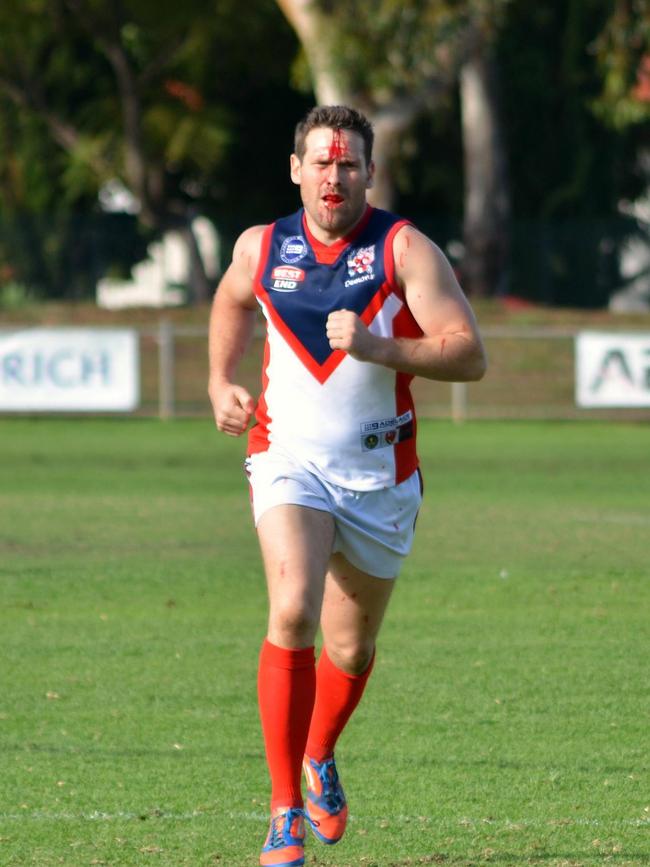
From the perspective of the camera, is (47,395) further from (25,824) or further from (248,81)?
(25,824)

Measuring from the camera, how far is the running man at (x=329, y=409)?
5.52m

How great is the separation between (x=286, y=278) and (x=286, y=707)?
138 centimetres

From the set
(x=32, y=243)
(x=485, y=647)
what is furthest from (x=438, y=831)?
(x=32, y=243)

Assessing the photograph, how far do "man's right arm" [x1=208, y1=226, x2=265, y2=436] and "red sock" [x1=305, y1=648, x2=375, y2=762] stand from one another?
925mm

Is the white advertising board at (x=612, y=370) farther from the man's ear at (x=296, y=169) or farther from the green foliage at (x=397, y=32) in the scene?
the man's ear at (x=296, y=169)

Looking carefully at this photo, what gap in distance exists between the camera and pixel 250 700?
7.83 m

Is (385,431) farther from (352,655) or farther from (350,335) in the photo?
(352,655)

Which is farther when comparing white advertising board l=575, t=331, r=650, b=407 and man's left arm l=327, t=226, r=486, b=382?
white advertising board l=575, t=331, r=650, b=407

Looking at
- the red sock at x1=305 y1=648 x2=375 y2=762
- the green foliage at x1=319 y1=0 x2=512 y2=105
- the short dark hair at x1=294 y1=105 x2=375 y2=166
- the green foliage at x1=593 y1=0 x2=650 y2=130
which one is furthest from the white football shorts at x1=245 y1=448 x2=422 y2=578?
the green foliage at x1=593 y1=0 x2=650 y2=130

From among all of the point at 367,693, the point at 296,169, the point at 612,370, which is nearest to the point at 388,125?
the point at 612,370

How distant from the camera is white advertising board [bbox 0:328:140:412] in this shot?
2489 cm

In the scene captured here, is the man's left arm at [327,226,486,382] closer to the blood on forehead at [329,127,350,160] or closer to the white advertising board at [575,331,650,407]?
the blood on forehead at [329,127,350,160]

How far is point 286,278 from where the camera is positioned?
574cm

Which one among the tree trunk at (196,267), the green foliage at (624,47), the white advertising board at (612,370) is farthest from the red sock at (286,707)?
the tree trunk at (196,267)
